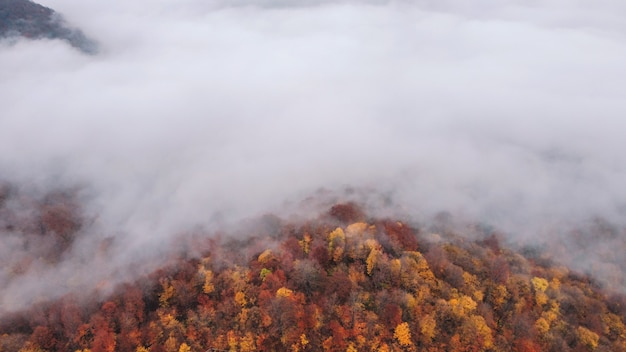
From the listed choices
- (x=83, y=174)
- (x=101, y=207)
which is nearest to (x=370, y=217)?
(x=101, y=207)

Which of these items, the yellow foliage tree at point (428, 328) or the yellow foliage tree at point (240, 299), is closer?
the yellow foliage tree at point (428, 328)

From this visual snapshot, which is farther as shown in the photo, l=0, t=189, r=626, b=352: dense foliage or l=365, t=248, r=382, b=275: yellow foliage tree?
l=365, t=248, r=382, b=275: yellow foliage tree

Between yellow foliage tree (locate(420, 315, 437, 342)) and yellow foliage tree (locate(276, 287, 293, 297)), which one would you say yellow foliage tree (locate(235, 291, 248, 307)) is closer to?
yellow foliage tree (locate(276, 287, 293, 297))

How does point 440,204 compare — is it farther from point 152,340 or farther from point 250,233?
point 152,340

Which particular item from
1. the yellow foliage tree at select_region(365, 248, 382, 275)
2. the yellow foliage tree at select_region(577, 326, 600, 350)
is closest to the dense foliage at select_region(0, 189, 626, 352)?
the yellow foliage tree at select_region(577, 326, 600, 350)

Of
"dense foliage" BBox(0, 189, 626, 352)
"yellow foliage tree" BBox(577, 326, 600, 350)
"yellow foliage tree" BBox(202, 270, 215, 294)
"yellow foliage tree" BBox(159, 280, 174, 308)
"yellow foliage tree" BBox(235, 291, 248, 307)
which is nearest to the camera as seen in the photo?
"dense foliage" BBox(0, 189, 626, 352)

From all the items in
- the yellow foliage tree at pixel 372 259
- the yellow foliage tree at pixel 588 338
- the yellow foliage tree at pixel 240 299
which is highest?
the yellow foliage tree at pixel 372 259

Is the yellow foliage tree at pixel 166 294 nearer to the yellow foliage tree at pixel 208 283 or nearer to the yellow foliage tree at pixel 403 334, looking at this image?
the yellow foliage tree at pixel 208 283

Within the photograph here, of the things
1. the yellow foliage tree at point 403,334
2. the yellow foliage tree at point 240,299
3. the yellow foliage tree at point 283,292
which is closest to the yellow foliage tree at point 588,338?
the yellow foliage tree at point 403,334

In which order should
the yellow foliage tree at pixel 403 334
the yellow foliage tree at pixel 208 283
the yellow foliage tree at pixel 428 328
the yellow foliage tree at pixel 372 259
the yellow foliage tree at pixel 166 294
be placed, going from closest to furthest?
1. the yellow foliage tree at pixel 403 334
2. the yellow foliage tree at pixel 428 328
3. the yellow foliage tree at pixel 372 259
4. the yellow foliage tree at pixel 166 294
5. the yellow foliage tree at pixel 208 283
